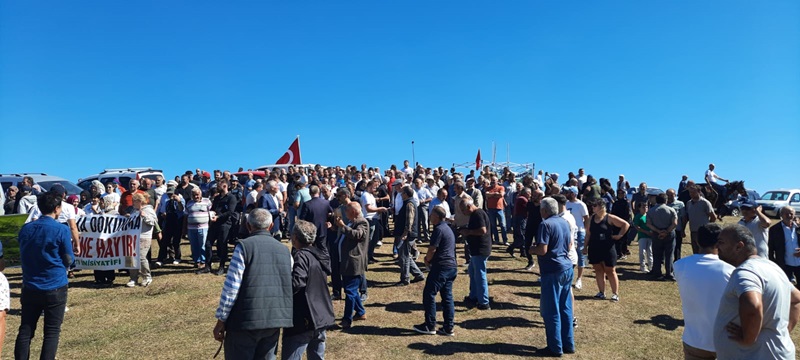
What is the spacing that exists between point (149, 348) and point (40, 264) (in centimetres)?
211

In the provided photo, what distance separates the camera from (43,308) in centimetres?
497

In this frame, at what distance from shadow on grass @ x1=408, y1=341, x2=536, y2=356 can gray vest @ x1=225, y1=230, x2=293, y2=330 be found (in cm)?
289

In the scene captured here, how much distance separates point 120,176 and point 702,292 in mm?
18936

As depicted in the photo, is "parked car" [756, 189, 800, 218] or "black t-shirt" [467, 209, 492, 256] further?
"parked car" [756, 189, 800, 218]

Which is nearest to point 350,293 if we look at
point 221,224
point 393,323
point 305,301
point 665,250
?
point 393,323

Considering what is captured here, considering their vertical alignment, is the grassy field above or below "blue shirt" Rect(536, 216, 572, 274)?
below

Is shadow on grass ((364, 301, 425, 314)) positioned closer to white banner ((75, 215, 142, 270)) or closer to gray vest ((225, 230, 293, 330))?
gray vest ((225, 230, 293, 330))

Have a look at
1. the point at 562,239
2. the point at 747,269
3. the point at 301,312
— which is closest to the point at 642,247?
the point at 562,239

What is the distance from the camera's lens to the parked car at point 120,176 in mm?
17131

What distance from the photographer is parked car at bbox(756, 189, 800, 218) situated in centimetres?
2444

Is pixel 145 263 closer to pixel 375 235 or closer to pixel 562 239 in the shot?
pixel 375 235

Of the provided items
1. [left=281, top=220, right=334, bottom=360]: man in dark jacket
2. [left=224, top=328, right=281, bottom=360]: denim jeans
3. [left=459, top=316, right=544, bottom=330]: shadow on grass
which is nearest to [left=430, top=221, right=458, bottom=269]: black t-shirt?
[left=459, top=316, right=544, bottom=330]: shadow on grass

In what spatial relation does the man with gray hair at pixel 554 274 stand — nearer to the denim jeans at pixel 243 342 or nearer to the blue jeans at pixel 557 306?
the blue jeans at pixel 557 306

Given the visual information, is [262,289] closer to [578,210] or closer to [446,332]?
[446,332]
